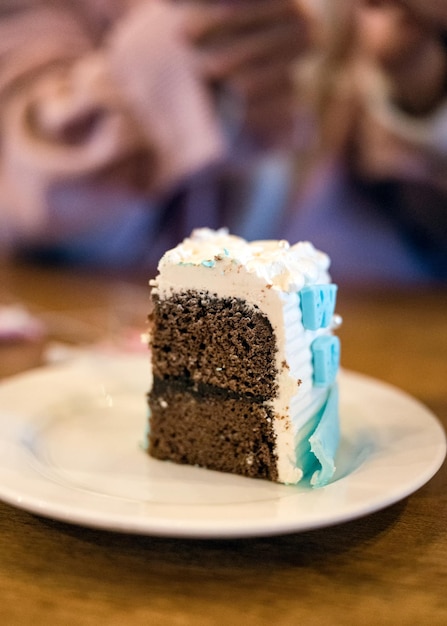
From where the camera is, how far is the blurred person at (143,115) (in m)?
2.06

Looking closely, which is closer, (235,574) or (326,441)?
(235,574)

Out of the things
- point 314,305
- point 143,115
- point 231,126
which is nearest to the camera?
point 314,305

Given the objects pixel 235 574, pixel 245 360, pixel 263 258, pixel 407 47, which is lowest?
pixel 235 574

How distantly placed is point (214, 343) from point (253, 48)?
1.42m

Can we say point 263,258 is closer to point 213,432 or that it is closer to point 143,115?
point 213,432

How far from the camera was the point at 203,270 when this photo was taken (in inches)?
37.2

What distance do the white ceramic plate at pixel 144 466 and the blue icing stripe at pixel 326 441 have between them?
0.08 feet

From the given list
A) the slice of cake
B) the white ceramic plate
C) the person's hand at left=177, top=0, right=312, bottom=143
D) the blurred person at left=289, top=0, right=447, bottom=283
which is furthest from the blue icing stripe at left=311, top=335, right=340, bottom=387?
the person's hand at left=177, top=0, right=312, bottom=143

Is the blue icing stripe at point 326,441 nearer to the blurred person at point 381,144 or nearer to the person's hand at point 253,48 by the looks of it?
the blurred person at point 381,144

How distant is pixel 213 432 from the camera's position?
1.00m

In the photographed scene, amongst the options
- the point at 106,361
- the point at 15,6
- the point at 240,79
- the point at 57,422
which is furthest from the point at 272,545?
the point at 15,6

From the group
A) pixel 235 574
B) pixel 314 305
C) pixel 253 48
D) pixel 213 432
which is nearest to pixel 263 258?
pixel 314 305

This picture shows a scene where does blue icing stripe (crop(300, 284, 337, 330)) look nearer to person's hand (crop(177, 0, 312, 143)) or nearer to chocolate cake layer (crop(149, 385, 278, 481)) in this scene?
chocolate cake layer (crop(149, 385, 278, 481))

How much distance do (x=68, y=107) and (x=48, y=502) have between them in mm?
1655
